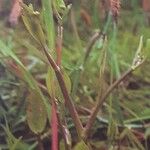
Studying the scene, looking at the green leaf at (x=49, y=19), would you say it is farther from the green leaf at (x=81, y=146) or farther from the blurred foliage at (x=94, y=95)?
the green leaf at (x=81, y=146)

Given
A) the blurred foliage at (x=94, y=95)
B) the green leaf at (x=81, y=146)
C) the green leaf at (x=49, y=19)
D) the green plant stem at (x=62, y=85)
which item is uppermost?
the green leaf at (x=49, y=19)

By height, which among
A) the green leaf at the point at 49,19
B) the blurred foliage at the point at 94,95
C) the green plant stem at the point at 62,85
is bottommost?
the blurred foliage at the point at 94,95

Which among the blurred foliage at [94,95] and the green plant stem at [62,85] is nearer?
the green plant stem at [62,85]

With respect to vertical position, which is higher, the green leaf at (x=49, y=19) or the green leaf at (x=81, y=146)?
the green leaf at (x=49, y=19)

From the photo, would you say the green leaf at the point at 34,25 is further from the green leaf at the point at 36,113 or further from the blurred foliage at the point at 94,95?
the green leaf at the point at 36,113

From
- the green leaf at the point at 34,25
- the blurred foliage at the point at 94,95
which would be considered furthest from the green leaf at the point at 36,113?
the green leaf at the point at 34,25

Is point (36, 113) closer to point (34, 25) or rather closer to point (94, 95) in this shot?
point (34, 25)

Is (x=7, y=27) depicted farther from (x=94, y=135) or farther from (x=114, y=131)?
(x=114, y=131)

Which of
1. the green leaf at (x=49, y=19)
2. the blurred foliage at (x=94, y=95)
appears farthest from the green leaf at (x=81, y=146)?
the green leaf at (x=49, y=19)

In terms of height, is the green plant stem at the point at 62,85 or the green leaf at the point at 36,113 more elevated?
the green plant stem at the point at 62,85
